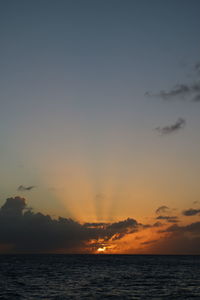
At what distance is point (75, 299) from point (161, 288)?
65.9 ft

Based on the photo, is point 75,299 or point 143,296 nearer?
point 75,299

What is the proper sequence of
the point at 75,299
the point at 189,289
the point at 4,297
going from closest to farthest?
the point at 75,299
the point at 4,297
the point at 189,289

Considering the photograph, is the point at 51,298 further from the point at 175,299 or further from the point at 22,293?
the point at 175,299

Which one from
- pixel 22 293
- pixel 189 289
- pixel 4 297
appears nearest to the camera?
pixel 4 297

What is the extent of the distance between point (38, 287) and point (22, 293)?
780cm

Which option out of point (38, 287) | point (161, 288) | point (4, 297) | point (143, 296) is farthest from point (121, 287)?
point (4, 297)

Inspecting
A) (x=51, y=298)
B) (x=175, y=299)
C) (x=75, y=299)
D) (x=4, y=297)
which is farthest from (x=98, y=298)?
(x=4, y=297)

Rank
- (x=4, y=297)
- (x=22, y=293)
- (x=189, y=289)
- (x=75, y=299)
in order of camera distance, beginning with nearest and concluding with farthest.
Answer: (x=75, y=299) → (x=4, y=297) → (x=22, y=293) → (x=189, y=289)

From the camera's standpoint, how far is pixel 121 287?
6288 cm

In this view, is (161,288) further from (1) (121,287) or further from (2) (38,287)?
(2) (38,287)

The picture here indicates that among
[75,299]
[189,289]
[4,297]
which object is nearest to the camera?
[75,299]

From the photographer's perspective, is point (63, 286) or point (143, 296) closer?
point (143, 296)

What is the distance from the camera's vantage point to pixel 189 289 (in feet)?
200

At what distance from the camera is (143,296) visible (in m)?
52.6
